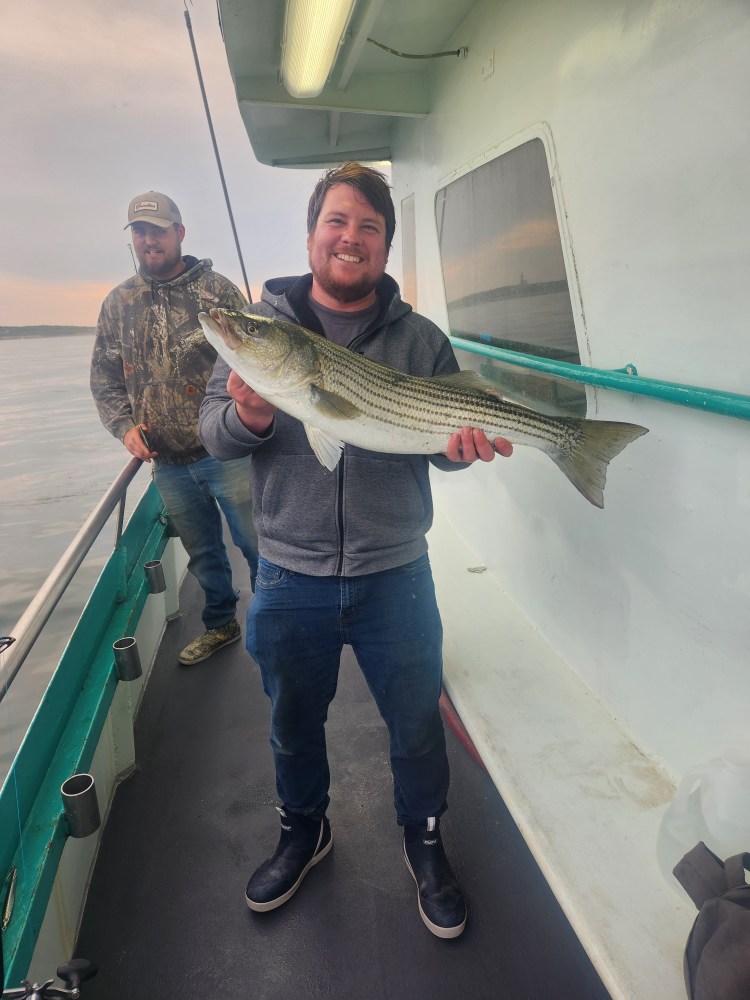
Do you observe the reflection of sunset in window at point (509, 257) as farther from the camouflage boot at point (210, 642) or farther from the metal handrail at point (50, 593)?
the camouflage boot at point (210, 642)

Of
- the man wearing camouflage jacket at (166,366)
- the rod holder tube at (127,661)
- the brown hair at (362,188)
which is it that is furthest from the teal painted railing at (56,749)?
the brown hair at (362,188)

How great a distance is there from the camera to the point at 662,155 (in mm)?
1757

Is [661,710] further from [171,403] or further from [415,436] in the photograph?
[171,403]

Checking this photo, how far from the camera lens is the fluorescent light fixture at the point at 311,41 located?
2.71 meters

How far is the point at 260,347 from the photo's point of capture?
1738 millimetres

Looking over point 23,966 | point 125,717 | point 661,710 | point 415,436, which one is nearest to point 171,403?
point 125,717

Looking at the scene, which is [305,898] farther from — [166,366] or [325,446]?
[166,366]

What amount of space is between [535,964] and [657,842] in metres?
0.55

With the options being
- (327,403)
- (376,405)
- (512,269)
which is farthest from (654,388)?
(512,269)

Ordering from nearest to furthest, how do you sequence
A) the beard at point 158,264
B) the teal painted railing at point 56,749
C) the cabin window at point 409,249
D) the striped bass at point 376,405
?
the teal painted railing at point 56,749
the striped bass at point 376,405
the beard at point 158,264
the cabin window at point 409,249

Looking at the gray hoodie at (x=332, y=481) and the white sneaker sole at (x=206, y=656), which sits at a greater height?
the gray hoodie at (x=332, y=481)

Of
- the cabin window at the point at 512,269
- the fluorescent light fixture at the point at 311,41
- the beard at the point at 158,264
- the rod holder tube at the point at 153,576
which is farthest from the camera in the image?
the rod holder tube at the point at 153,576

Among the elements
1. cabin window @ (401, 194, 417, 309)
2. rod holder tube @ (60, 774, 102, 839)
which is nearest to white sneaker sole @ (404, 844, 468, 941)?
rod holder tube @ (60, 774, 102, 839)

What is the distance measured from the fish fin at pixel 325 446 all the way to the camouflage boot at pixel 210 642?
Answer: 86.5 inches
